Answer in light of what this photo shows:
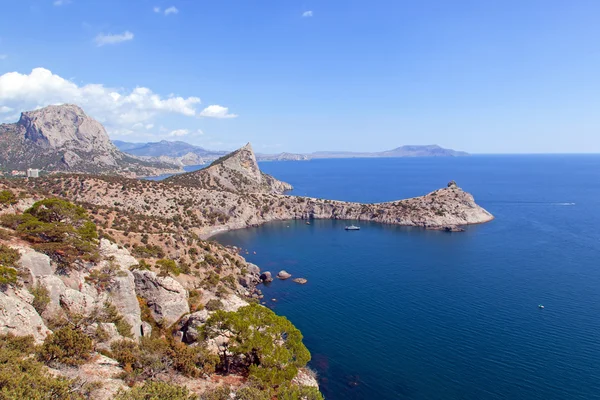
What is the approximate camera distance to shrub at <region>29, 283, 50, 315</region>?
25891 millimetres

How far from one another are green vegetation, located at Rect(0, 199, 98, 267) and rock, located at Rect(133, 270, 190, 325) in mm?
6202

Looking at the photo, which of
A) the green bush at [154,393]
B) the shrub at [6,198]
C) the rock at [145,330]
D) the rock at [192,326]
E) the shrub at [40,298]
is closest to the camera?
the green bush at [154,393]

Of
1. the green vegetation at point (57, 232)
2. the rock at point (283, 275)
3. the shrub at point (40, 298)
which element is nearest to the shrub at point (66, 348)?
the shrub at point (40, 298)

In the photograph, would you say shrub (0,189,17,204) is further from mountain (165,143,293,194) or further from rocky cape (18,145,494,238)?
mountain (165,143,293,194)

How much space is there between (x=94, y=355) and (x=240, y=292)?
4019cm

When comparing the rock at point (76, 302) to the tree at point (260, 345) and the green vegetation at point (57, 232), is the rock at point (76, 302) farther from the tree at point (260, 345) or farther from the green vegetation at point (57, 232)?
the tree at point (260, 345)

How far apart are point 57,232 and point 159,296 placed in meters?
12.7

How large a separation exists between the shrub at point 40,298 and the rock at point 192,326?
14.0 metres

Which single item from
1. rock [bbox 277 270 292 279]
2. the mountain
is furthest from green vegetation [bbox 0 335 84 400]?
the mountain

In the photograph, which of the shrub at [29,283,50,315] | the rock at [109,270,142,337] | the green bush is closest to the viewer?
the green bush

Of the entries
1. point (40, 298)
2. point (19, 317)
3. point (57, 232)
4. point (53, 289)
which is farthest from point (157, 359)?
point (57, 232)

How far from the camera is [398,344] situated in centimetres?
4888

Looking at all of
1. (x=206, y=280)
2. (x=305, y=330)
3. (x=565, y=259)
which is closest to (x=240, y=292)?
(x=206, y=280)

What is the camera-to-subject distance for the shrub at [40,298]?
2589 cm
